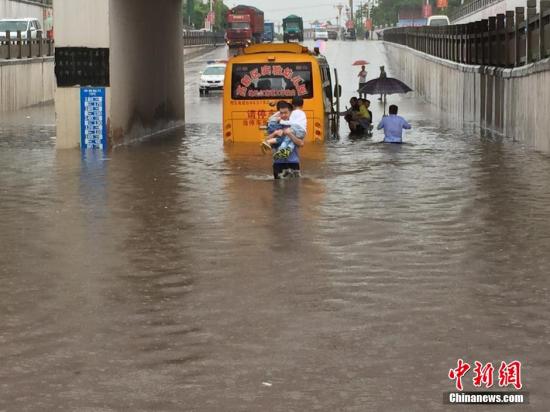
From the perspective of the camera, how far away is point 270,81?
28844 millimetres

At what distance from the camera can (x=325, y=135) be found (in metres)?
30.7

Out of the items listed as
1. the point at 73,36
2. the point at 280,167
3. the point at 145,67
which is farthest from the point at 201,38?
the point at 280,167

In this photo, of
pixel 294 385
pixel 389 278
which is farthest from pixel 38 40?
pixel 294 385

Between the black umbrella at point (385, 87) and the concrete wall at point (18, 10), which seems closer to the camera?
the black umbrella at point (385, 87)

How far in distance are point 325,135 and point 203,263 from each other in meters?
18.8

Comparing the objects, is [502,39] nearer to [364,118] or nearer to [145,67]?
[364,118]

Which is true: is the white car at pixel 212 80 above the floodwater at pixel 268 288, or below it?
above

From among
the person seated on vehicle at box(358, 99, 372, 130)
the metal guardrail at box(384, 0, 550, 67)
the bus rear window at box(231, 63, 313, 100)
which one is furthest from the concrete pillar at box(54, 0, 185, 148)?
the metal guardrail at box(384, 0, 550, 67)

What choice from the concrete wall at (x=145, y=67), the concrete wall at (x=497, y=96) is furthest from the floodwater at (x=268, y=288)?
the concrete wall at (x=145, y=67)

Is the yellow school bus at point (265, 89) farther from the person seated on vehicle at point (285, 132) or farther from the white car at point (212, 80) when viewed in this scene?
the white car at point (212, 80)

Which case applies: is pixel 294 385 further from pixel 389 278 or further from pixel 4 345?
pixel 389 278

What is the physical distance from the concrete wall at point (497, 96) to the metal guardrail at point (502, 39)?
0.34 metres

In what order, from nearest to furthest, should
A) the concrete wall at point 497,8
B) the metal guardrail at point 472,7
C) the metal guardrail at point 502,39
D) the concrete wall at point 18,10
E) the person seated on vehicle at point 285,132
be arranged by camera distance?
the person seated on vehicle at point 285,132
the metal guardrail at point 502,39
the concrete wall at point 497,8
the concrete wall at point 18,10
the metal guardrail at point 472,7

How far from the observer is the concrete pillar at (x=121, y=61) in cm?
2809
